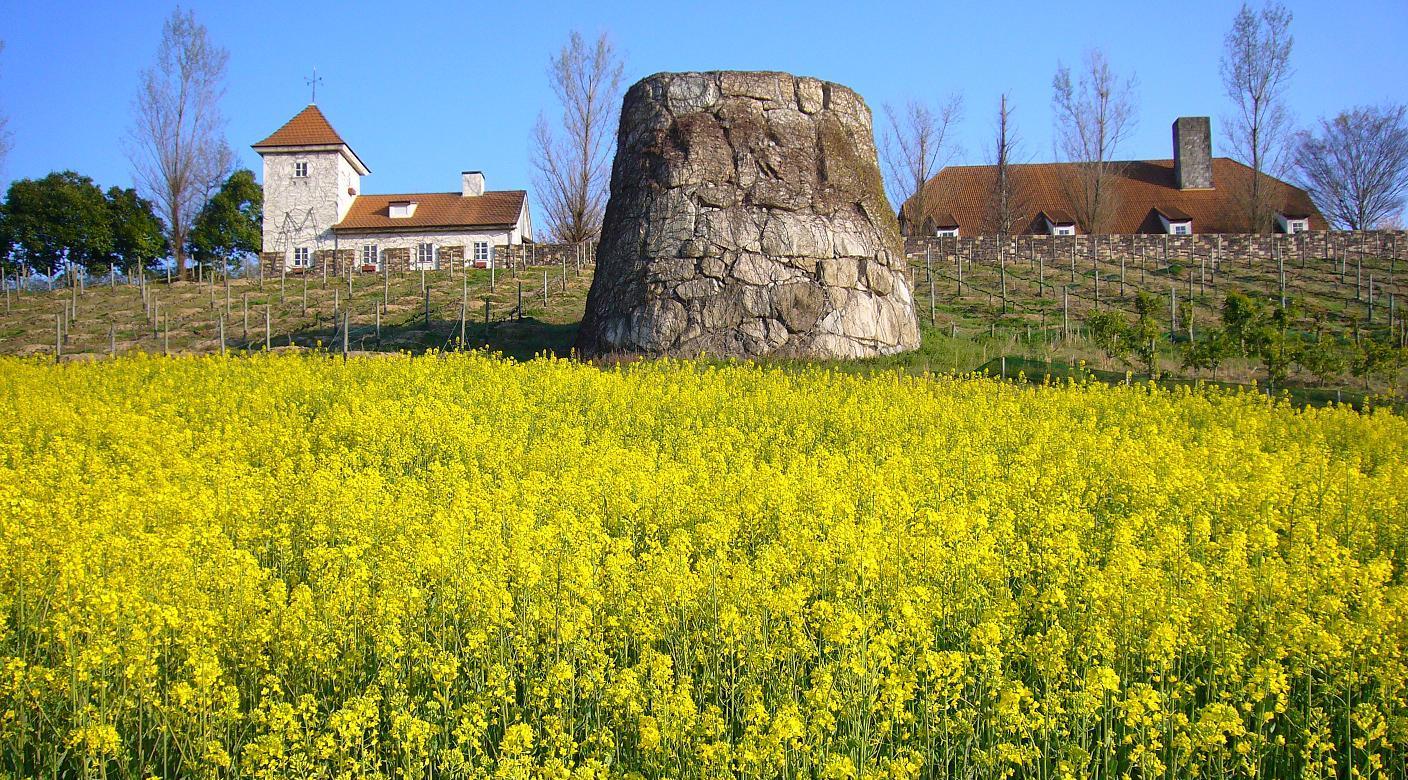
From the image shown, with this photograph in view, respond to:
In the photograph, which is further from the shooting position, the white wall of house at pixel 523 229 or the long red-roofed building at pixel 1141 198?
the white wall of house at pixel 523 229

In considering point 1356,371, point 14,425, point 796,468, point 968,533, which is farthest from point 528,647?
point 1356,371

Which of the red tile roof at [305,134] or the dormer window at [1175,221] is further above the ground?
the red tile roof at [305,134]

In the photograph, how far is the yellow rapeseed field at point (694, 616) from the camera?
352cm

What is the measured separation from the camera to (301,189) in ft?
164

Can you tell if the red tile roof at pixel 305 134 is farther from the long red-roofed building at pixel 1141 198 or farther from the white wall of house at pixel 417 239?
the long red-roofed building at pixel 1141 198

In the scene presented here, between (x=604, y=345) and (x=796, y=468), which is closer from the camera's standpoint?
(x=796, y=468)

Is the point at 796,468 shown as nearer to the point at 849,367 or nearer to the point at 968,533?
the point at 968,533

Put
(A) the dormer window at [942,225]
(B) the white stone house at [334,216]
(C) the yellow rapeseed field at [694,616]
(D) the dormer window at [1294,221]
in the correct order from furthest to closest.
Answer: (B) the white stone house at [334,216]
(A) the dormer window at [942,225]
(D) the dormer window at [1294,221]
(C) the yellow rapeseed field at [694,616]

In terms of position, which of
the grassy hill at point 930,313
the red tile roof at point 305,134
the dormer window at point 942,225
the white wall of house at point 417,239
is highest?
the red tile roof at point 305,134

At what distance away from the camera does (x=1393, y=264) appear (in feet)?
113

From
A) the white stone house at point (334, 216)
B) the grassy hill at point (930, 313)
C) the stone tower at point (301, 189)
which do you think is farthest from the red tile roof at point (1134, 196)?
the stone tower at point (301, 189)

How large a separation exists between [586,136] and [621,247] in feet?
84.2

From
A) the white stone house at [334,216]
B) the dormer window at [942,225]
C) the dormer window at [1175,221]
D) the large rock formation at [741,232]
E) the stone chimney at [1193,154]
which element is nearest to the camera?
the large rock formation at [741,232]

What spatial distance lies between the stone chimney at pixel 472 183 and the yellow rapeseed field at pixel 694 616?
151 feet
